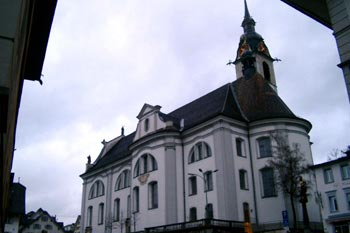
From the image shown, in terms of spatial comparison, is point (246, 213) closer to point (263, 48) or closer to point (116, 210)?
point (116, 210)

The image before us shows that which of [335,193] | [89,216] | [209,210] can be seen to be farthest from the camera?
[89,216]

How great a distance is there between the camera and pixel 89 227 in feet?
184

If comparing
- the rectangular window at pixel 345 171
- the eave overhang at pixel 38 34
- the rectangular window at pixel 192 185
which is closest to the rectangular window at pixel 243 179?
the rectangular window at pixel 192 185

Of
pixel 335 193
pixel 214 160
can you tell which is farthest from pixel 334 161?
pixel 214 160

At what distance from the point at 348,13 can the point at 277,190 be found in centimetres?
2897

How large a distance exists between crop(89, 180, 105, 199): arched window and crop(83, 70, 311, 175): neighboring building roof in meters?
8.28

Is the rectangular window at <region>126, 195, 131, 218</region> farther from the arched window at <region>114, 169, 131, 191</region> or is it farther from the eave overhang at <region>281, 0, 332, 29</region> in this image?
the eave overhang at <region>281, 0, 332, 29</region>

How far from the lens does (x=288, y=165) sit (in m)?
35.4

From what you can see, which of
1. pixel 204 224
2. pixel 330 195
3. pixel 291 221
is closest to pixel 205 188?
pixel 204 224

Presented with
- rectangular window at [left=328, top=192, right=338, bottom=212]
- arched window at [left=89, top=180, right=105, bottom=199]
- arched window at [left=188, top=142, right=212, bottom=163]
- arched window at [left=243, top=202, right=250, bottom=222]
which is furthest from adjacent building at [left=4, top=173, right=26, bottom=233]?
rectangular window at [left=328, top=192, right=338, bottom=212]

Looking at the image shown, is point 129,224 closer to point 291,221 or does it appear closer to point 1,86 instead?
point 291,221

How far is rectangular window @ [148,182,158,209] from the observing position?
42062mm

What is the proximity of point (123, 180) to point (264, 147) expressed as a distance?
21.2m

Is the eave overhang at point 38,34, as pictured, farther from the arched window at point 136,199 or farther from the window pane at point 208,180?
the arched window at point 136,199
